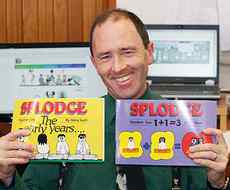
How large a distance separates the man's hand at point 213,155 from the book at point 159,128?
0.09ft

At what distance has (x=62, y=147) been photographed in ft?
3.59

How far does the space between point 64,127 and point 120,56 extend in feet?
0.73

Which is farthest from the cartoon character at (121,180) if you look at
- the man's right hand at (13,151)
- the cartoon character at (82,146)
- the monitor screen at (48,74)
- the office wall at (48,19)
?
the office wall at (48,19)

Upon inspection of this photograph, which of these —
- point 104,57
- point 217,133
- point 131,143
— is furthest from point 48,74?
point 217,133

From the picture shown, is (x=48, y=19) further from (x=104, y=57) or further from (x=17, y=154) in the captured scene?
(x=17, y=154)

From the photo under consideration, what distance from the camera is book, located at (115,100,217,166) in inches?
42.3

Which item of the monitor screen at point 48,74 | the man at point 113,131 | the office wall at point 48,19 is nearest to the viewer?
the man at point 113,131

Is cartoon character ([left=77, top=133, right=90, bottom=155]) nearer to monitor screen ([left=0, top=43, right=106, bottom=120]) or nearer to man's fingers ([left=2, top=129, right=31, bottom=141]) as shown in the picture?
man's fingers ([left=2, top=129, right=31, bottom=141])

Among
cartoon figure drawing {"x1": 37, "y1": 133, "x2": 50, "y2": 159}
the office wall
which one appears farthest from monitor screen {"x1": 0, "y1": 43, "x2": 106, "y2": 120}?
cartoon figure drawing {"x1": 37, "y1": 133, "x2": 50, "y2": 159}

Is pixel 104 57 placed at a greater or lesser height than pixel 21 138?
greater

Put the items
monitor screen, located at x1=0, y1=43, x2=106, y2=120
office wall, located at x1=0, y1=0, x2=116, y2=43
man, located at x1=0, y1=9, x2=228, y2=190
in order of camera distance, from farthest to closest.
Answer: office wall, located at x1=0, y1=0, x2=116, y2=43 < monitor screen, located at x1=0, y1=43, x2=106, y2=120 < man, located at x1=0, y1=9, x2=228, y2=190

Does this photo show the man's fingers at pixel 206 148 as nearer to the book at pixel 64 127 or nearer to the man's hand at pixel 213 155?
the man's hand at pixel 213 155

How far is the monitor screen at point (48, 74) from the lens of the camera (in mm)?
1891

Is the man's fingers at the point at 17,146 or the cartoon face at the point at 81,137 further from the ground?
the cartoon face at the point at 81,137
